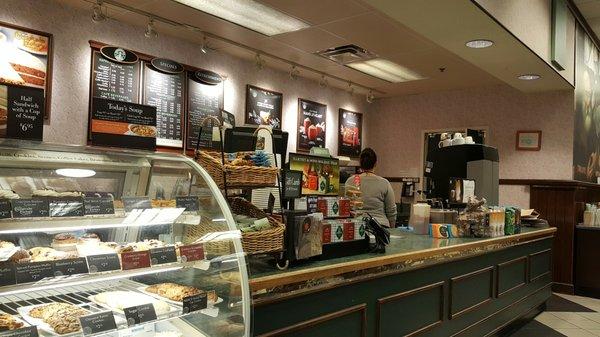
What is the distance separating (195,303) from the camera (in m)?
1.60

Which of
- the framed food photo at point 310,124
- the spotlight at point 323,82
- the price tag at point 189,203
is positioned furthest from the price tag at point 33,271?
the spotlight at point 323,82

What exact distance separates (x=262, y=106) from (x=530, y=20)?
326 centimetres

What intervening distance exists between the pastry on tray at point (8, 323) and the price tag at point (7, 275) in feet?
0.44

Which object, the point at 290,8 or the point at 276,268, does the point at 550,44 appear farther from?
the point at 276,268

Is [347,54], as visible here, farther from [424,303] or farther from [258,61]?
[424,303]

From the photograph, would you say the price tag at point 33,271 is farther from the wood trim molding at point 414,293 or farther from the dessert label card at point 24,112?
the wood trim molding at point 414,293

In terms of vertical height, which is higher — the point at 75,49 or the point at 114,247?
the point at 75,49

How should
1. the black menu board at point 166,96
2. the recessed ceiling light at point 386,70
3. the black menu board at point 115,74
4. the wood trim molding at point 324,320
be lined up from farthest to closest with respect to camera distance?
the recessed ceiling light at point 386,70, the black menu board at point 166,96, the black menu board at point 115,74, the wood trim molding at point 324,320

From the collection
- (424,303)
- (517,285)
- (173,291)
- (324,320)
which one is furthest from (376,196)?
(173,291)

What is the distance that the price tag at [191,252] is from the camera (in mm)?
1612

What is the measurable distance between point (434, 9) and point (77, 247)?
3075mm

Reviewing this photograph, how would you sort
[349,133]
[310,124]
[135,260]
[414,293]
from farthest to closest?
[349,133] < [310,124] < [414,293] < [135,260]

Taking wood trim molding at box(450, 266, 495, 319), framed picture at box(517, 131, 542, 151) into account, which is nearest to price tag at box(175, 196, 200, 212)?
wood trim molding at box(450, 266, 495, 319)

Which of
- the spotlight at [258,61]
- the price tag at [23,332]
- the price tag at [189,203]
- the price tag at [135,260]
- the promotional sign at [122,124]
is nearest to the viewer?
the price tag at [23,332]
